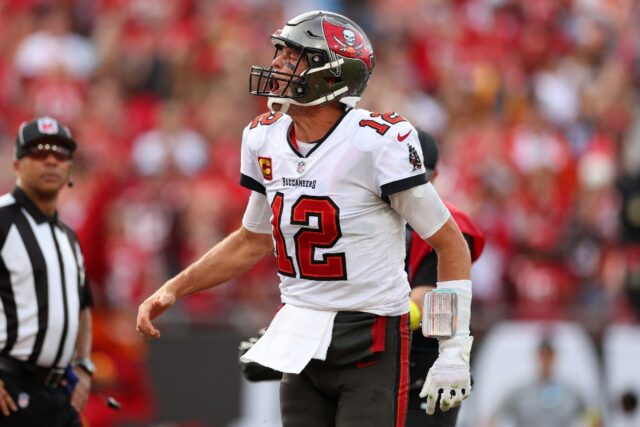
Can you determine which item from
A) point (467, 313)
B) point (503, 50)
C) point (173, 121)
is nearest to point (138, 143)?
point (173, 121)

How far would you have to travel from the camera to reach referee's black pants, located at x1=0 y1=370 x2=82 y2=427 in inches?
235

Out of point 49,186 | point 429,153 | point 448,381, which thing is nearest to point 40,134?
point 49,186

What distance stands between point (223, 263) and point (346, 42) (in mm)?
1015

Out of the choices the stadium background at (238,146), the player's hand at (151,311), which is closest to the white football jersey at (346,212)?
the player's hand at (151,311)

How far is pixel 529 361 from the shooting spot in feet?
33.0

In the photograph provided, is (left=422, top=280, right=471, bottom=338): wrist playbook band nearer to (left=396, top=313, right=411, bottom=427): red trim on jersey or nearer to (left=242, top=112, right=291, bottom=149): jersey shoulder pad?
(left=396, top=313, right=411, bottom=427): red trim on jersey

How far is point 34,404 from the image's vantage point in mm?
6000

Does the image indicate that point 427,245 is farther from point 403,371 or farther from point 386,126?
point 386,126

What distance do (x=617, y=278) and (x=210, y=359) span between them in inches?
130

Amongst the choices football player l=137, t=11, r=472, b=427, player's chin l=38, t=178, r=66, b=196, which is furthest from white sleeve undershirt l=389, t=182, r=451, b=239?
player's chin l=38, t=178, r=66, b=196

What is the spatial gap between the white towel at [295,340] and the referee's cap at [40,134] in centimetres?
169

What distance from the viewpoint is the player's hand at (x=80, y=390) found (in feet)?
20.4

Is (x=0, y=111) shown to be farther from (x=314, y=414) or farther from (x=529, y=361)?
(x=314, y=414)

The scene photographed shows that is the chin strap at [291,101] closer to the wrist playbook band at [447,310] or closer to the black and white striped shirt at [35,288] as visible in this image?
the wrist playbook band at [447,310]
